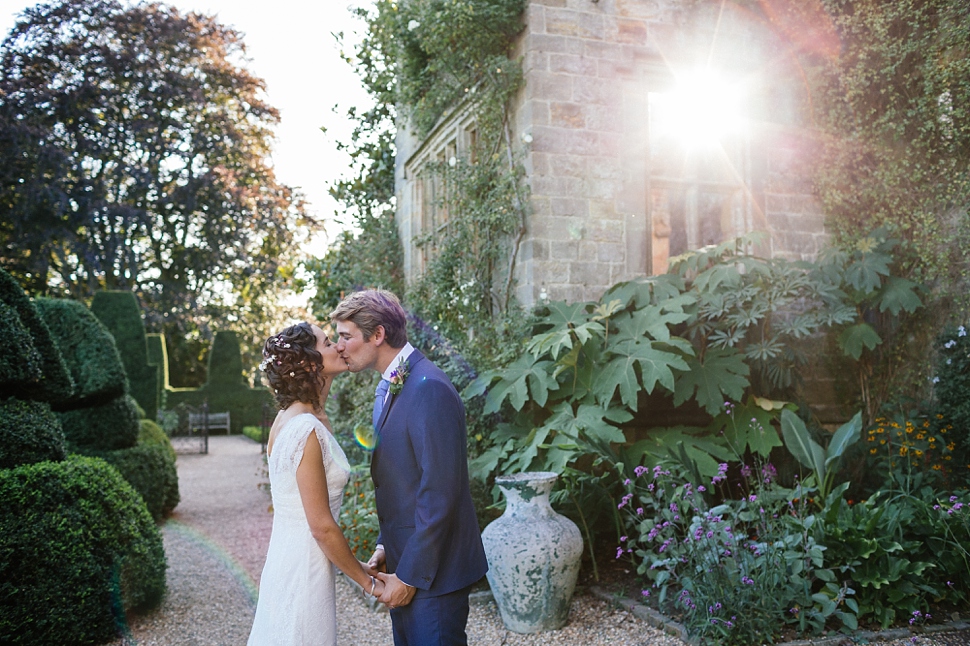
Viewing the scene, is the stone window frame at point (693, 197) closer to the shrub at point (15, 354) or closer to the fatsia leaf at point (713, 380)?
the fatsia leaf at point (713, 380)

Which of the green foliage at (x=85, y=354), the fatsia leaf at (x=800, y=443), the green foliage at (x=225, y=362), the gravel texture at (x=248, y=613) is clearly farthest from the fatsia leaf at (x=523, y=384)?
the green foliage at (x=225, y=362)

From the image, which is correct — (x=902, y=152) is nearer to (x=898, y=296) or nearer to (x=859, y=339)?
(x=898, y=296)

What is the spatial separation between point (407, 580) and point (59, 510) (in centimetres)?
272

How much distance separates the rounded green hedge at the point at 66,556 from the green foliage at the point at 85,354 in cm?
241

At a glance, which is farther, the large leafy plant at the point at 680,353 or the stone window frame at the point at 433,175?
the stone window frame at the point at 433,175

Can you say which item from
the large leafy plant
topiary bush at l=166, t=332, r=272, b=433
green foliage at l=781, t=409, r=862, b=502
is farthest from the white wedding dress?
topiary bush at l=166, t=332, r=272, b=433

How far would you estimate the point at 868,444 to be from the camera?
6020 millimetres

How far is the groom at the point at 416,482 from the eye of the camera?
2266 mm

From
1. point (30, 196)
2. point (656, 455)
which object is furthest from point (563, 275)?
point (30, 196)

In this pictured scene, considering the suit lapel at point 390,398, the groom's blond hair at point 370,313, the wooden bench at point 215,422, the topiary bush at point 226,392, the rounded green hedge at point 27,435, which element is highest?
the groom's blond hair at point 370,313

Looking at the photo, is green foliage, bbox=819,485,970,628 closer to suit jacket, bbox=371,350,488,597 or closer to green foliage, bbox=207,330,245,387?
suit jacket, bbox=371,350,488,597

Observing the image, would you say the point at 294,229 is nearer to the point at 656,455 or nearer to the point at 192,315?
the point at 192,315

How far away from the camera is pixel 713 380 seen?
5375mm

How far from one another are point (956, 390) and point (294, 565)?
5.29 meters
